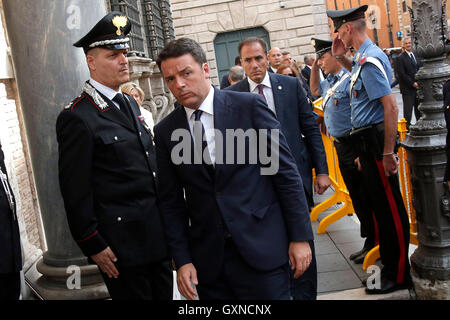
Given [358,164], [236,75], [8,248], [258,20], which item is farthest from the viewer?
[258,20]

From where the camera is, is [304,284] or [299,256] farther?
[304,284]

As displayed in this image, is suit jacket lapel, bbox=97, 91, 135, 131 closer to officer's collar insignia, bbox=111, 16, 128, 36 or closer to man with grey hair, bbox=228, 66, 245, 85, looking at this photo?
officer's collar insignia, bbox=111, 16, 128, 36

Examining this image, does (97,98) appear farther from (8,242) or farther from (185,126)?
(8,242)

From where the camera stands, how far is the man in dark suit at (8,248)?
119 inches

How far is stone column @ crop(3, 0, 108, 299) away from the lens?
433 cm

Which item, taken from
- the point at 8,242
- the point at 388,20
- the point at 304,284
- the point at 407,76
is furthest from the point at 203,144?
the point at 388,20

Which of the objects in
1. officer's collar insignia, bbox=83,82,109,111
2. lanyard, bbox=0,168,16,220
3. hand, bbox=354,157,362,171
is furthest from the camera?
hand, bbox=354,157,362,171

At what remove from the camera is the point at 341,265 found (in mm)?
5496

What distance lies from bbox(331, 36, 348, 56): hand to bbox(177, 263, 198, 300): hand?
112 inches

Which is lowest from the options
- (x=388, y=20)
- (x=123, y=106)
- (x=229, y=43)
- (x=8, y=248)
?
(x=8, y=248)

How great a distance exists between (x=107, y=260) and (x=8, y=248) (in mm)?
539

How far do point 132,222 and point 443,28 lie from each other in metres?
2.78

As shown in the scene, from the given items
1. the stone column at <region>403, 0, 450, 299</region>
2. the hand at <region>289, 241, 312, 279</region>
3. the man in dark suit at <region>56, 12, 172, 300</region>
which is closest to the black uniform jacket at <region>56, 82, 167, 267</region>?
the man in dark suit at <region>56, 12, 172, 300</region>

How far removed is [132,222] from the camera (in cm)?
328
